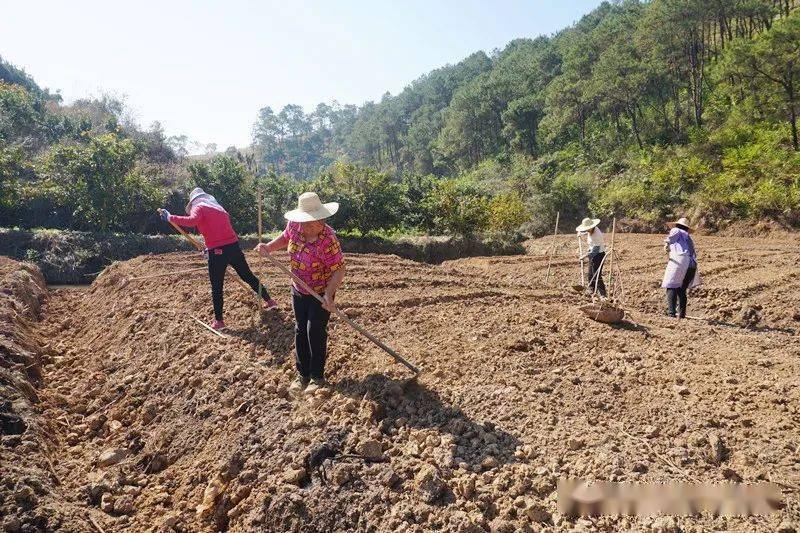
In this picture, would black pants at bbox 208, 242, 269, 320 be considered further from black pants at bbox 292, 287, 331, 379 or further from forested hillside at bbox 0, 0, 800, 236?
forested hillside at bbox 0, 0, 800, 236

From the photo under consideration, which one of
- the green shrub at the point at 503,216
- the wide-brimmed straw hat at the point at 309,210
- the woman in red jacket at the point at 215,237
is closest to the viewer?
the wide-brimmed straw hat at the point at 309,210

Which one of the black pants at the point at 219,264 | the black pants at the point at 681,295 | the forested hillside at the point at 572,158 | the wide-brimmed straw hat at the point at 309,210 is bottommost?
the black pants at the point at 681,295

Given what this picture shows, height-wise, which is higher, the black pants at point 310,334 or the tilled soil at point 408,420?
the black pants at point 310,334

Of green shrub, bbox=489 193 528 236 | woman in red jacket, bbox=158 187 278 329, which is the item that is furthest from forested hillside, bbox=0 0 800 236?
woman in red jacket, bbox=158 187 278 329

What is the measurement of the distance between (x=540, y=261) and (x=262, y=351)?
9914 mm

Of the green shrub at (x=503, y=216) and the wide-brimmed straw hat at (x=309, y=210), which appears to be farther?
the green shrub at (x=503, y=216)

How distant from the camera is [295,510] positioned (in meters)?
2.89

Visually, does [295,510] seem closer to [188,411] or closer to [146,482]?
[146,482]

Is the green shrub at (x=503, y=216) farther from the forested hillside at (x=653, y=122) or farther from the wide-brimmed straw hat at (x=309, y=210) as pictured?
the wide-brimmed straw hat at (x=309, y=210)

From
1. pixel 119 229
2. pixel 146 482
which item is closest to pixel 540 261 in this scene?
pixel 146 482

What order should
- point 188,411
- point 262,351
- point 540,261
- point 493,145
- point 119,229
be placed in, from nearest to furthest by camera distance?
point 188,411 → point 262,351 → point 540,261 → point 119,229 → point 493,145

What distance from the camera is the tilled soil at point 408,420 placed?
2852mm

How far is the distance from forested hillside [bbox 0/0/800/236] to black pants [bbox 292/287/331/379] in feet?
21.8

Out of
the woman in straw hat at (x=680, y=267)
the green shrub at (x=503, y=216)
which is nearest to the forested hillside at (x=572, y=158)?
the green shrub at (x=503, y=216)
